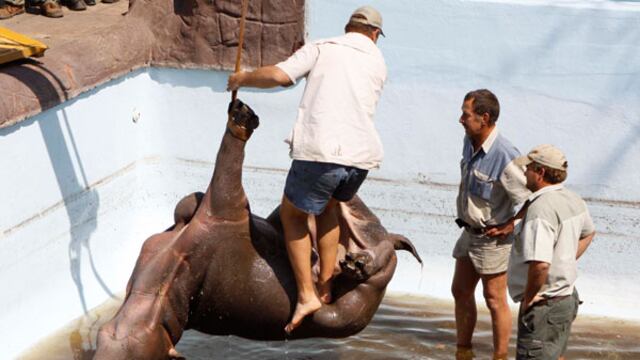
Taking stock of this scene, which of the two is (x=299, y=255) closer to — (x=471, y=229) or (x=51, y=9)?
(x=471, y=229)

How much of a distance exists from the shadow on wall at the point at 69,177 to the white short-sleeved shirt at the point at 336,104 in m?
2.18

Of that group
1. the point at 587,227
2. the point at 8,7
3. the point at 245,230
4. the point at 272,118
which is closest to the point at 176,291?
the point at 245,230

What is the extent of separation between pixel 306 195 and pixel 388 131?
2617 millimetres

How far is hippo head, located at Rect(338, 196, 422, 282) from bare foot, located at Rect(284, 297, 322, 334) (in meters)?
0.22

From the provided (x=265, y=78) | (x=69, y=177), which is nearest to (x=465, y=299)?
(x=265, y=78)

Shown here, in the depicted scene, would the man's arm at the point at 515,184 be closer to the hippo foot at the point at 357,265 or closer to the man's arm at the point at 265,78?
the hippo foot at the point at 357,265

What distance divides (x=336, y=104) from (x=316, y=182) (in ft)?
1.25

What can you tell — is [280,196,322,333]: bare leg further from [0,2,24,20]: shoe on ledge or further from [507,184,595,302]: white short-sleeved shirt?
[0,2,24,20]: shoe on ledge

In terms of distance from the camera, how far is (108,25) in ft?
29.4

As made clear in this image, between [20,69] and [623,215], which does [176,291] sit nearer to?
[20,69]

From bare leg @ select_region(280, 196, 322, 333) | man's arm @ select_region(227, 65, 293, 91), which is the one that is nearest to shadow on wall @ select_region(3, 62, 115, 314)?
man's arm @ select_region(227, 65, 293, 91)

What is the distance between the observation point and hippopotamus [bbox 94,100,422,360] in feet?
20.3

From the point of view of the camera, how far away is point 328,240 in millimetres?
6242

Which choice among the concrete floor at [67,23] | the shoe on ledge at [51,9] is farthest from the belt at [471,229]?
the shoe on ledge at [51,9]
